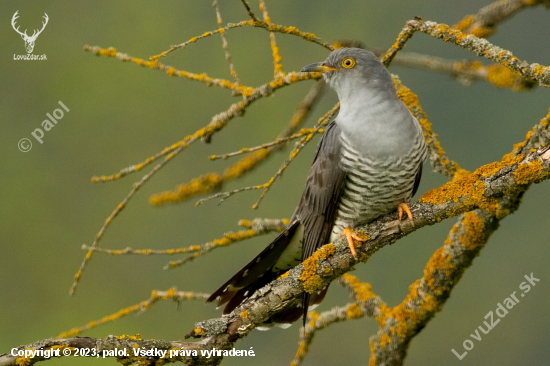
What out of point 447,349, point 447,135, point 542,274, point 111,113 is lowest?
point 447,349

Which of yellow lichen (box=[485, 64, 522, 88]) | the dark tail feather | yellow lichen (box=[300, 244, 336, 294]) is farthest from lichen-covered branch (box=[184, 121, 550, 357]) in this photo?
yellow lichen (box=[485, 64, 522, 88])

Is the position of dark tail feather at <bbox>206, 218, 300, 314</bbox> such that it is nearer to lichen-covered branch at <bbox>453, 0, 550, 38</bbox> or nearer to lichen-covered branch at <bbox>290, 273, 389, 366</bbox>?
lichen-covered branch at <bbox>290, 273, 389, 366</bbox>

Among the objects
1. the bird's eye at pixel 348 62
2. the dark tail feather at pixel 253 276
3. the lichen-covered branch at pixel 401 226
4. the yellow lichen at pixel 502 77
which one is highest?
the bird's eye at pixel 348 62

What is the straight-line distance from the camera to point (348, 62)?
8.74 feet

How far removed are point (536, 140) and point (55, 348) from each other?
1623 millimetres

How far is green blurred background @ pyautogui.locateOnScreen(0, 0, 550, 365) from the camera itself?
21.2 ft

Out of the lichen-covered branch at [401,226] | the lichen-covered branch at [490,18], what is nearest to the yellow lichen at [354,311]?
the lichen-covered branch at [401,226]

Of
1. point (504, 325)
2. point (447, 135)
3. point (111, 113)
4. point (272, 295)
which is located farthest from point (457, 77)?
point (111, 113)

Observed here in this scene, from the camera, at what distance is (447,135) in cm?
678

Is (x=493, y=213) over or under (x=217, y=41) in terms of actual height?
under

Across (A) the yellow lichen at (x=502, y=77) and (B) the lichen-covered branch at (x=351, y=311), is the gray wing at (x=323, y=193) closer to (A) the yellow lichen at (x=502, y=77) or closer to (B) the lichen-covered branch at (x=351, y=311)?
(B) the lichen-covered branch at (x=351, y=311)

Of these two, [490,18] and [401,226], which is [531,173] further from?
[490,18]

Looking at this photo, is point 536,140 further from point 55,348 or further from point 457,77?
point 55,348

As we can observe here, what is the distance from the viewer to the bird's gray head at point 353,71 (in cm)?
262
